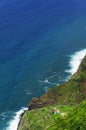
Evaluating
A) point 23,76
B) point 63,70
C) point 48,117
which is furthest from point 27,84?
point 48,117

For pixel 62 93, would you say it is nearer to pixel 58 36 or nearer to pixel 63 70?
pixel 63 70

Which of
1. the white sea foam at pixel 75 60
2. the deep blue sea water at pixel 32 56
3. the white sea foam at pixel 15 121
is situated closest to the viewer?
the white sea foam at pixel 15 121

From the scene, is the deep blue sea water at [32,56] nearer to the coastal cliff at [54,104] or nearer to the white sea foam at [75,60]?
the white sea foam at [75,60]

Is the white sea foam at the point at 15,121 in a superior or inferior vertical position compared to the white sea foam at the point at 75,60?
inferior

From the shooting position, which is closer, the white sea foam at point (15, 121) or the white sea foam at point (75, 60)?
the white sea foam at point (15, 121)

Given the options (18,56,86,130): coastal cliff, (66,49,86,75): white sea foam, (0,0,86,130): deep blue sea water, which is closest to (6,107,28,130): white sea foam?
(0,0,86,130): deep blue sea water

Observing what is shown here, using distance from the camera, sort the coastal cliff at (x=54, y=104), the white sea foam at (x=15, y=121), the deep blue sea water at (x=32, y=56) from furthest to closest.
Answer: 1. the deep blue sea water at (x=32, y=56)
2. the white sea foam at (x=15, y=121)
3. the coastal cliff at (x=54, y=104)

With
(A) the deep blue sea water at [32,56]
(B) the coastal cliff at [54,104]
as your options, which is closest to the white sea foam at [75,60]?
(A) the deep blue sea water at [32,56]
